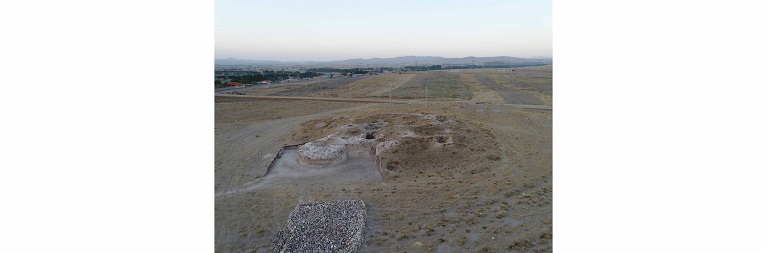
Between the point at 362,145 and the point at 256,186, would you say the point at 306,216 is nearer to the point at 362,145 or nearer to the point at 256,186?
the point at 256,186

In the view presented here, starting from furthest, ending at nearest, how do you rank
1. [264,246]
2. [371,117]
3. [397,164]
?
[371,117], [397,164], [264,246]

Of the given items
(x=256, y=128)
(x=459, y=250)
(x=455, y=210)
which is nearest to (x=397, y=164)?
(x=455, y=210)

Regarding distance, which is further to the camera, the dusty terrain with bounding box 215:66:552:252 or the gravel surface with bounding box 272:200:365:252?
the dusty terrain with bounding box 215:66:552:252

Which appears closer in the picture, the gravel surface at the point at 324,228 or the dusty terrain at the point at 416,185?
the gravel surface at the point at 324,228

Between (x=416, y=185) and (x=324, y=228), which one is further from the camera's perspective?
(x=416, y=185)

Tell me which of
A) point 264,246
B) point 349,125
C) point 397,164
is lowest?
point 264,246
